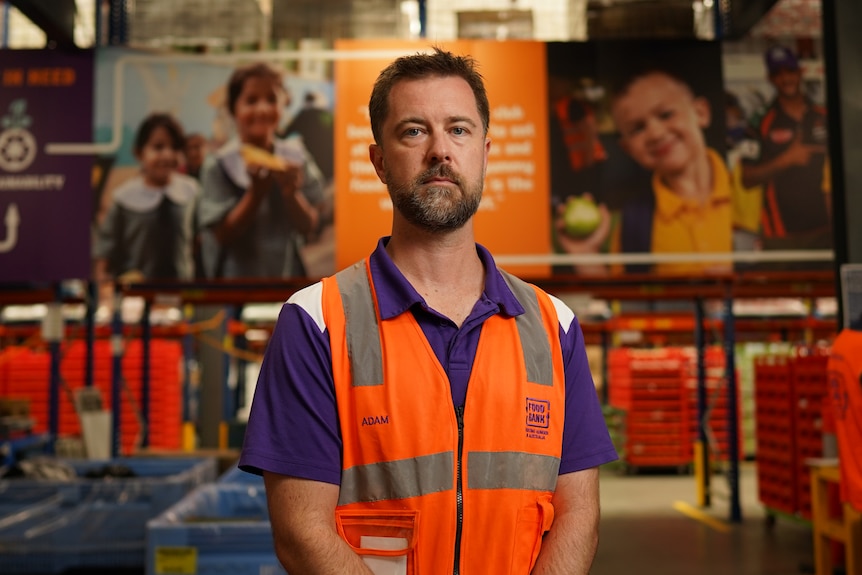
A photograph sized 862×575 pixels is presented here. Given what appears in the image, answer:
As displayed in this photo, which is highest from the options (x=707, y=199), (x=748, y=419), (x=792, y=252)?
(x=707, y=199)

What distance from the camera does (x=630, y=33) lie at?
694cm

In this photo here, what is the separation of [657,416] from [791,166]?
9395 millimetres

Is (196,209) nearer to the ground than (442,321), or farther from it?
farther from it

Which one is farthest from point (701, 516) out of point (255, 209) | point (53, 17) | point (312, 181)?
point (53, 17)

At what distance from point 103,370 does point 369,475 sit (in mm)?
17207

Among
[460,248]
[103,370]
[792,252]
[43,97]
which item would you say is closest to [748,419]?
[792,252]

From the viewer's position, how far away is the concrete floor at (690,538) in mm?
8070

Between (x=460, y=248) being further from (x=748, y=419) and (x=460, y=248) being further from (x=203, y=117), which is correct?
(x=748, y=419)

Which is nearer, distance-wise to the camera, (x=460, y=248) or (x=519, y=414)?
(x=519, y=414)

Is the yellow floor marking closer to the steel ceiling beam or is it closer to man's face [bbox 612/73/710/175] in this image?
man's face [bbox 612/73/710/175]

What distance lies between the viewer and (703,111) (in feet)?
21.9

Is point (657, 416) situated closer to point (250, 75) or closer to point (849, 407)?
point (250, 75)

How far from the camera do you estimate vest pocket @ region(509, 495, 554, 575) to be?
1.80 meters

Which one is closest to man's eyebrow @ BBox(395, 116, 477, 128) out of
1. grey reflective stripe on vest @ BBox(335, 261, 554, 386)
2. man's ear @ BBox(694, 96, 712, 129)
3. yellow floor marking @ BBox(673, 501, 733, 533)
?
grey reflective stripe on vest @ BBox(335, 261, 554, 386)
